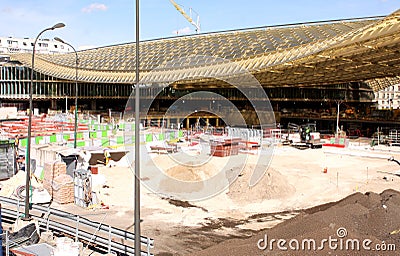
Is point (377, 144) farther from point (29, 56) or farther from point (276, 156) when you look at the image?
point (29, 56)

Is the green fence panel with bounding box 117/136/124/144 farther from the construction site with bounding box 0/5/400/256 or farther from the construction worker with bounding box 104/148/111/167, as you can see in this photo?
the construction worker with bounding box 104/148/111/167

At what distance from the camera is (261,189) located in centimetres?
2347

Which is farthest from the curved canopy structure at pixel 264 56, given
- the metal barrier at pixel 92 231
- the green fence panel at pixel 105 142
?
the metal barrier at pixel 92 231

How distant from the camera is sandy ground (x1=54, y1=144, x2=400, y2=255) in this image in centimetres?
1765

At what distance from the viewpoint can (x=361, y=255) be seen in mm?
11117

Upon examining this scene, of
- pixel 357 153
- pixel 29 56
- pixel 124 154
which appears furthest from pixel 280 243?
pixel 29 56

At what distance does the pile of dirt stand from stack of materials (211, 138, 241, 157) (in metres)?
21.2

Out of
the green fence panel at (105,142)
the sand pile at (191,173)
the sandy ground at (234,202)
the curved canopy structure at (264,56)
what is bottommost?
the sandy ground at (234,202)

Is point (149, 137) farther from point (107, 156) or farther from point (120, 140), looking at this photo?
point (107, 156)

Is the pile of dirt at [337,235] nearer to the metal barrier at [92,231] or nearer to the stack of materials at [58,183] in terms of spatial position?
the metal barrier at [92,231]

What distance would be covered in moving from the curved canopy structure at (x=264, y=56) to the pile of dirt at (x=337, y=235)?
15.2 metres

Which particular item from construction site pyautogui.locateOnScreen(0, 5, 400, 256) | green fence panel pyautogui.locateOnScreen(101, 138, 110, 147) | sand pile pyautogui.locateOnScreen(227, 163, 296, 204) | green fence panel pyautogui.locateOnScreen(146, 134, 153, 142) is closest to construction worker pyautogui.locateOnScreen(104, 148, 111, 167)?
construction site pyautogui.locateOnScreen(0, 5, 400, 256)

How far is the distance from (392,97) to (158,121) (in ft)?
242

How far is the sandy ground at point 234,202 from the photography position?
1765 centimetres
